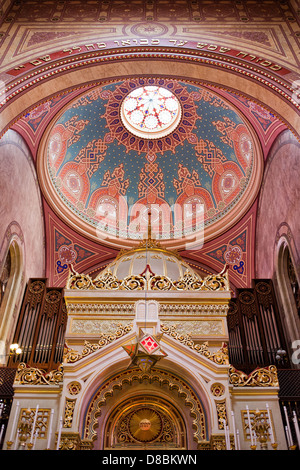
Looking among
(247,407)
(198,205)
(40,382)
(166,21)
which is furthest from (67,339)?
(198,205)

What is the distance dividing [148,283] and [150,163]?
903 centimetres

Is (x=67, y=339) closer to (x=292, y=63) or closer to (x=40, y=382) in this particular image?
(x=40, y=382)

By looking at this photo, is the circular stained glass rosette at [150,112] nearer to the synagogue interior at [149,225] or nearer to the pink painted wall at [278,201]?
the synagogue interior at [149,225]

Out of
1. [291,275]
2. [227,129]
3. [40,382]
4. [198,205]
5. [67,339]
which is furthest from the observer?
[198,205]

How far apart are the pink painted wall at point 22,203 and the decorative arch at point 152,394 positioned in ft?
16.3

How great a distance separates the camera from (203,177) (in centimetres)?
1600

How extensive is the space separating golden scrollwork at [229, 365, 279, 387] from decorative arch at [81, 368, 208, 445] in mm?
560

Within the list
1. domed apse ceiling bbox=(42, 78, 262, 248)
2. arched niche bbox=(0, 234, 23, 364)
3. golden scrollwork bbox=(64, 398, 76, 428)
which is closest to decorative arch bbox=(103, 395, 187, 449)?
golden scrollwork bbox=(64, 398, 76, 428)

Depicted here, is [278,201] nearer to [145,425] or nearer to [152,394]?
[152,394]

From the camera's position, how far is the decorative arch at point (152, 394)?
534 centimetres

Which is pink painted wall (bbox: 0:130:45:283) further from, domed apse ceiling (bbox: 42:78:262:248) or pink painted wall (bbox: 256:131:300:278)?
pink painted wall (bbox: 256:131:300:278)

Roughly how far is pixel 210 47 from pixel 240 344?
7.02 m

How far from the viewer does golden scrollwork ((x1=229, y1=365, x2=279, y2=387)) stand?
5.66 m

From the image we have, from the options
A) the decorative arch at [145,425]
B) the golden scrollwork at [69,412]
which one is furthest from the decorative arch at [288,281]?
the golden scrollwork at [69,412]
